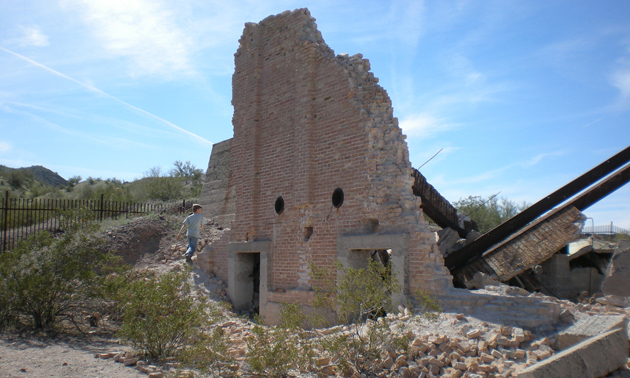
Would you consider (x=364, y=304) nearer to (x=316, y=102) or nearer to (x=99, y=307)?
(x=316, y=102)

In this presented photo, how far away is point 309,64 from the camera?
9.49 m

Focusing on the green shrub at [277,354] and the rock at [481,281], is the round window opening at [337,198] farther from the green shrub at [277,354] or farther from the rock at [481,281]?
the green shrub at [277,354]

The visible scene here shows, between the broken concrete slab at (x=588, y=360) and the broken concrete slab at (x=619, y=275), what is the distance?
12.1ft

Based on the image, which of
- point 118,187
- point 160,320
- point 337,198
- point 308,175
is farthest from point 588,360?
point 118,187

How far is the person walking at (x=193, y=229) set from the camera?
11289 mm

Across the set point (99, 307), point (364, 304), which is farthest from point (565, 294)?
point (99, 307)

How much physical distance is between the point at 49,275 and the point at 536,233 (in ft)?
30.9

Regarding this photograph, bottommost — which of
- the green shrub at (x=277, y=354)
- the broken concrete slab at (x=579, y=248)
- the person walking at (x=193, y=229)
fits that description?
the green shrub at (x=277, y=354)

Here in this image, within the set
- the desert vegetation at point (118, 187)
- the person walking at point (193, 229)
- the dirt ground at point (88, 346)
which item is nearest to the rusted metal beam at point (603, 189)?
the dirt ground at point (88, 346)

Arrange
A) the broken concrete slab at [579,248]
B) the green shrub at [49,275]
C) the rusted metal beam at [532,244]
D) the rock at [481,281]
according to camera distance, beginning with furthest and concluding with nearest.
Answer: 1. the broken concrete slab at [579,248]
2. the rusted metal beam at [532,244]
3. the rock at [481,281]
4. the green shrub at [49,275]

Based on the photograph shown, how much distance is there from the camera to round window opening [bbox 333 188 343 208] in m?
8.68

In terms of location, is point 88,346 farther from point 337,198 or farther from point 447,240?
point 447,240

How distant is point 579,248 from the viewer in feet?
33.3

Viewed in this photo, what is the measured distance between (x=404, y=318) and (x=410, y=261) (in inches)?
50.7
